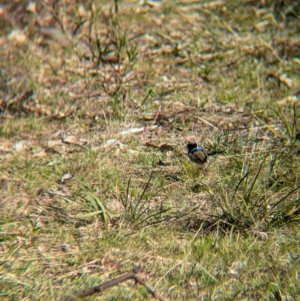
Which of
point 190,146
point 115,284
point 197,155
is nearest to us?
point 115,284

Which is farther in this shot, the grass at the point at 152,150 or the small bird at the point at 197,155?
the small bird at the point at 197,155

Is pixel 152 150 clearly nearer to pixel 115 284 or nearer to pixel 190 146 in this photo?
pixel 190 146

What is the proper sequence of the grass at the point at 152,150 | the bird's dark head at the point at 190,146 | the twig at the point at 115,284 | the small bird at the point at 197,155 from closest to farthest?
1. the twig at the point at 115,284
2. the grass at the point at 152,150
3. the small bird at the point at 197,155
4. the bird's dark head at the point at 190,146

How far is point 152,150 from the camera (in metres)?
4.29

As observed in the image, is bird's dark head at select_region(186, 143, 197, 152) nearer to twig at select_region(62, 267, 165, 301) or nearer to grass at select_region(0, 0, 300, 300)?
grass at select_region(0, 0, 300, 300)

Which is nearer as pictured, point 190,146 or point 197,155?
point 197,155

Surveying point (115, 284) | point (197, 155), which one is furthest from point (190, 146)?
point (115, 284)

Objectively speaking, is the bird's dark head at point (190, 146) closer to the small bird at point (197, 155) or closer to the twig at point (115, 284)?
the small bird at point (197, 155)

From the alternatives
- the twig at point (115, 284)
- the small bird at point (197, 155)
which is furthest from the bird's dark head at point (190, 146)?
the twig at point (115, 284)

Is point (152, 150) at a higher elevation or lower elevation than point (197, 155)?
lower

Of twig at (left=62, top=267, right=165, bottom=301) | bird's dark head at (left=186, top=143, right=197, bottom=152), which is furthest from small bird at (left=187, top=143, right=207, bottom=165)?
twig at (left=62, top=267, right=165, bottom=301)

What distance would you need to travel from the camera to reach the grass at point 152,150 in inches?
135

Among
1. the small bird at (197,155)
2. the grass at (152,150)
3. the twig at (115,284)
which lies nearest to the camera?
the twig at (115,284)

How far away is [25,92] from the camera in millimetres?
4992
